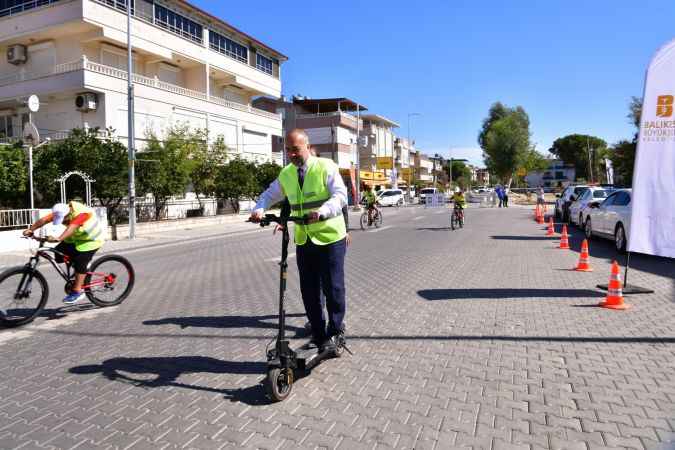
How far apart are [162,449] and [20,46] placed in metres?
34.5

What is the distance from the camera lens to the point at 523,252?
42.6ft

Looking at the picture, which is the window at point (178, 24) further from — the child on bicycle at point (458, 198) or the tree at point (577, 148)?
the tree at point (577, 148)

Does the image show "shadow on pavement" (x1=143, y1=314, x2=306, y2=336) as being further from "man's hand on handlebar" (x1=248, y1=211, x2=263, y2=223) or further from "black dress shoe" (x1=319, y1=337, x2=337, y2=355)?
"man's hand on handlebar" (x1=248, y1=211, x2=263, y2=223)

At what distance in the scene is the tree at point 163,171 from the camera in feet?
74.2

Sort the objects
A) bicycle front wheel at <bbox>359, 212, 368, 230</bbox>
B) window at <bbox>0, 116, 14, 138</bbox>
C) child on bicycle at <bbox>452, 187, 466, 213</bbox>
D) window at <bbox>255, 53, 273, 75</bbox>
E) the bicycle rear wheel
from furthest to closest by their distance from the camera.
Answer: window at <bbox>255, 53, 273, 75</bbox>
window at <bbox>0, 116, 14, 138</bbox>
the bicycle rear wheel
bicycle front wheel at <bbox>359, 212, 368, 230</bbox>
child on bicycle at <bbox>452, 187, 466, 213</bbox>

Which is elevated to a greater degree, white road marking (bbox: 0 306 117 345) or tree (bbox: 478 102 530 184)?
tree (bbox: 478 102 530 184)

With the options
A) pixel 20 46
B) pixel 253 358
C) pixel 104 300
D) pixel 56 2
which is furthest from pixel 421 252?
pixel 20 46


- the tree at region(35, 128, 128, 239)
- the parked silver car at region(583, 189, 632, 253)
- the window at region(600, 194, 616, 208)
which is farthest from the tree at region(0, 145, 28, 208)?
the window at region(600, 194, 616, 208)

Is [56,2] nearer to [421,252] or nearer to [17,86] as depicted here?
[17,86]

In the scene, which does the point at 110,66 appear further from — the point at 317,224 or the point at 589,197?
the point at 317,224

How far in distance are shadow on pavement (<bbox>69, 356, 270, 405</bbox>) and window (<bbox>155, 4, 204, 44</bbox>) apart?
32.7 meters

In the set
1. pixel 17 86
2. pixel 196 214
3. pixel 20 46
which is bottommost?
pixel 196 214

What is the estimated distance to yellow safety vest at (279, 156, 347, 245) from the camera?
4207 mm

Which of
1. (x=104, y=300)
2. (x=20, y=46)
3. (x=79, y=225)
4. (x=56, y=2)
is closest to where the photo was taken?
(x=79, y=225)
